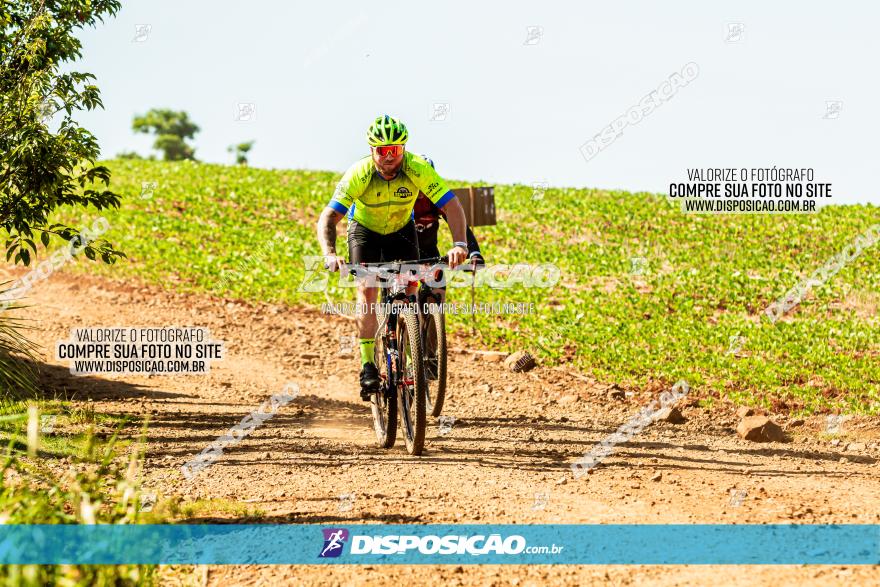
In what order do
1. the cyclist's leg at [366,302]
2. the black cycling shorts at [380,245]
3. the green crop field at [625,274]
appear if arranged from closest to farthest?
1. the cyclist's leg at [366,302]
2. the black cycling shorts at [380,245]
3. the green crop field at [625,274]

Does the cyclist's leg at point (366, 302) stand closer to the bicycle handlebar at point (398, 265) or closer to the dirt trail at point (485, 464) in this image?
the bicycle handlebar at point (398, 265)

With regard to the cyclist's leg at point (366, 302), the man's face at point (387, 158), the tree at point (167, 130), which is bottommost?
the cyclist's leg at point (366, 302)

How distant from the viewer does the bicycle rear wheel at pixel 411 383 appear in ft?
24.1

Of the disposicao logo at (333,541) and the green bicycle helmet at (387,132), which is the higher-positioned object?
the green bicycle helmet at (387,132)

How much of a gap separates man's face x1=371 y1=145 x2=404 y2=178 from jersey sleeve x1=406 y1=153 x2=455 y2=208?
16cm

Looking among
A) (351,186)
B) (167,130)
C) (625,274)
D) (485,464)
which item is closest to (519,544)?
(485,464)

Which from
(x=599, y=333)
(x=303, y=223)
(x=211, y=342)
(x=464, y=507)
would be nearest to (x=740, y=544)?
(x=464, y=507)

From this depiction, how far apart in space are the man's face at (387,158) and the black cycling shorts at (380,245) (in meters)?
0.67

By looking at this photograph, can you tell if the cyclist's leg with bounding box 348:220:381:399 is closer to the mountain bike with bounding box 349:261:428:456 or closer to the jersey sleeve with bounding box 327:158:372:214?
the mountain bike with bounding box 349:261:428:456

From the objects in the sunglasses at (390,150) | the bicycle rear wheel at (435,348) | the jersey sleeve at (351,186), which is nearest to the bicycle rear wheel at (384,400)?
the bicycle rear wheel at (435,348)

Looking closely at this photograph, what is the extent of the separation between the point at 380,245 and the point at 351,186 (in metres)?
0.70

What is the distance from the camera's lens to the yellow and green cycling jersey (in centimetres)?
785

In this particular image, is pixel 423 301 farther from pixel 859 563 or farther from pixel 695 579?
pixel 859 563

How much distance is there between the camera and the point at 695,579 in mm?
4980
